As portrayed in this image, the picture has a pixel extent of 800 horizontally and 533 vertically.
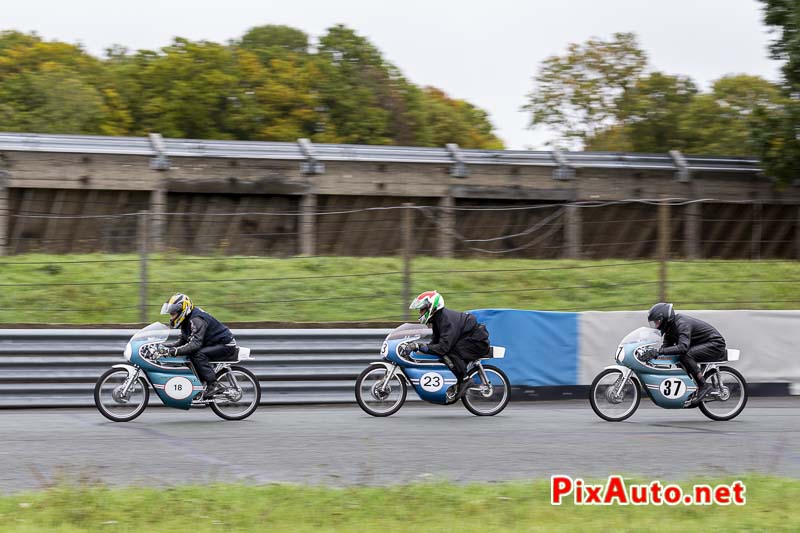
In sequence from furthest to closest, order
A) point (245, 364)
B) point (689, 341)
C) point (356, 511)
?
1. point (245, 364)
2. point (689, 341)
3. point (356, 511)

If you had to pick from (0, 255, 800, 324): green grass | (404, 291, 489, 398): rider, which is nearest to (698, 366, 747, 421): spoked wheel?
(404, 291, 489, 398): rider

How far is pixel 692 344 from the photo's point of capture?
12961 millimetres

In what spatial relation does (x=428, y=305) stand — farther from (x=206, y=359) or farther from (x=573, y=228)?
(x=573, y=228)

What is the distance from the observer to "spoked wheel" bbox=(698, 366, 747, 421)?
12750 millimetres

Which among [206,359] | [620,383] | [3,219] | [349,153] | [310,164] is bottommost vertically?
[620,383]

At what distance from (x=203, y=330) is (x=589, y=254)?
24.8 feet

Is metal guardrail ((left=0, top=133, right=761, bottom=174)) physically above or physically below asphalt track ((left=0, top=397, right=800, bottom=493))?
above

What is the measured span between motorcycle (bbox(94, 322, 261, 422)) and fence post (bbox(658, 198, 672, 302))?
6616 mm

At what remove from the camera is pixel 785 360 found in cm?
1557

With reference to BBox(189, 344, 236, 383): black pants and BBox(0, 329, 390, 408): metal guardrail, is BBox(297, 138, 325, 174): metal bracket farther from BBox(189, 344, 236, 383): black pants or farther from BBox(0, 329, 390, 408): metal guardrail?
BBox(189, 344, 236, 383): black pants

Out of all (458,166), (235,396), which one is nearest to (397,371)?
(235,396)

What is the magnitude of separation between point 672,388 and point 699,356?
512 millimetres

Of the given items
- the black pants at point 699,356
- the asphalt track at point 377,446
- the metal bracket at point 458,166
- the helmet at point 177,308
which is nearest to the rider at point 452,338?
the asphalt track at point 377,446

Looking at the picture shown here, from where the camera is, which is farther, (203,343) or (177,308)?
(203,343)
